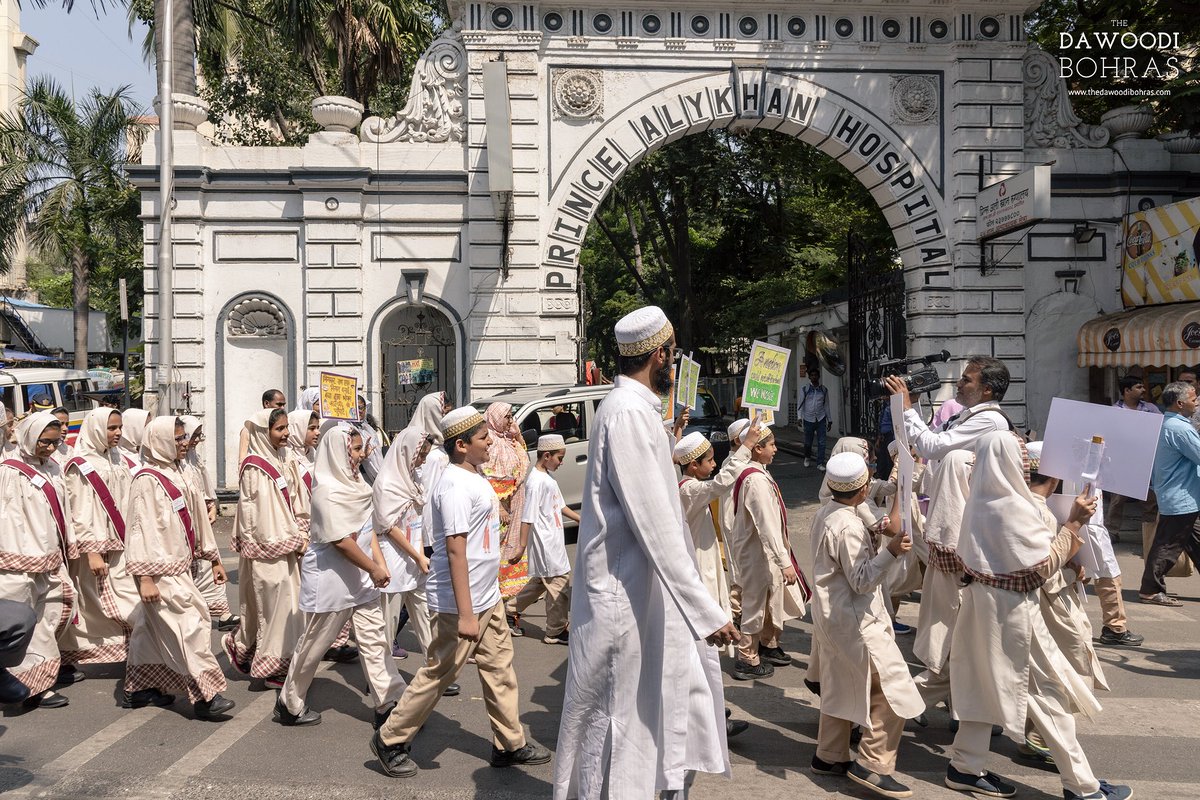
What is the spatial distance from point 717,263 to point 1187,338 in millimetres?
17487

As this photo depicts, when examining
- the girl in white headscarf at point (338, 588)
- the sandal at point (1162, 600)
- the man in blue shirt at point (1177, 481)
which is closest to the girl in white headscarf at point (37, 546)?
the girl in white headscarf at point (338, 588)

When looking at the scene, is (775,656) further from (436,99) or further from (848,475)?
(436,99)

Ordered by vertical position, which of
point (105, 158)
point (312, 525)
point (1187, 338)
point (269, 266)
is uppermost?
point (105, 158)

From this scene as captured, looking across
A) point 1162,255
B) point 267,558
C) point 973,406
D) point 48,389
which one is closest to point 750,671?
point 973,406

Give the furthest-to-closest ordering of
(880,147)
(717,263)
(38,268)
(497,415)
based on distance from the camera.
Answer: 1. (38,268)
2. (717,263)
3. (880,147)
4. (497,415)

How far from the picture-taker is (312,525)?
5.77 metres

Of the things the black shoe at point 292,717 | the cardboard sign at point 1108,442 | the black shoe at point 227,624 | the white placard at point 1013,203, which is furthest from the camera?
the white placard at point 1013,203

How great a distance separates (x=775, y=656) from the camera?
722 cm

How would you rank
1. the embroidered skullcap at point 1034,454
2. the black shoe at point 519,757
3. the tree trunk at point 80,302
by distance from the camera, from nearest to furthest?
the black shoe at point 519,757, the embroidered skullcap at point 1034,454, the tree trunk at point 80,302

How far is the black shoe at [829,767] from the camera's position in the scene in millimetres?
5055

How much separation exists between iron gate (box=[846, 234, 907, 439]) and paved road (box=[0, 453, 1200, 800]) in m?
9.49

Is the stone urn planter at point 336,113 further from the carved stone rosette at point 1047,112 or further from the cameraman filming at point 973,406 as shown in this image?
the cameraman filming at point 973,406

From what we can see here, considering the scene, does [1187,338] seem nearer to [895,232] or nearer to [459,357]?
[895,232]

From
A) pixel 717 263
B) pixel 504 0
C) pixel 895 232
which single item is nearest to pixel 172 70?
pixel 504 0
